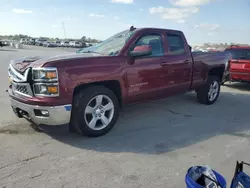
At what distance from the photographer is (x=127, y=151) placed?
3.64 m

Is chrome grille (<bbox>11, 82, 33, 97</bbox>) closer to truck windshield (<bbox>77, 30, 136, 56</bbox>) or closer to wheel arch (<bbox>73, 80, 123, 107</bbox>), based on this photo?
wheel arch (<bbox>73, 80, 123, 107</bbox>)

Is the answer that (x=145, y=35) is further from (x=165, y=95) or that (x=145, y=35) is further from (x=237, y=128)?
(x=237, y=128)

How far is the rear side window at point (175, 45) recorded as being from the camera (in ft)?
17.5

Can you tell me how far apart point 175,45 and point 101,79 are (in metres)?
2.31

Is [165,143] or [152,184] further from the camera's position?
[165,143]

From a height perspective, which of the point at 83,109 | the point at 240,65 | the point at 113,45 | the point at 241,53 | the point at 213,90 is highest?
the point at 113,45

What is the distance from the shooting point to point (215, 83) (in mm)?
6852

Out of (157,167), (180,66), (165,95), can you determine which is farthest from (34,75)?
(180,66)

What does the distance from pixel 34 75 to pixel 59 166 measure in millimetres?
1378

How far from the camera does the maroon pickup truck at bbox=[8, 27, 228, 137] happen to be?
3.61m

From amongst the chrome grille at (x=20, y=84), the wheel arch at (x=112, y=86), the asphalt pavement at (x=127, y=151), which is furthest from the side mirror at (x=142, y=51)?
the chrome grille at (x=20, y=84)

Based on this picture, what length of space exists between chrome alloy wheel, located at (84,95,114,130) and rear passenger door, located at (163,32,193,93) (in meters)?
1.57

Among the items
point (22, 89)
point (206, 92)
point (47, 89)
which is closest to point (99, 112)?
point (47, 89)

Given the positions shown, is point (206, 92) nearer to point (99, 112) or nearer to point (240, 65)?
point (240, 65)
